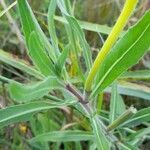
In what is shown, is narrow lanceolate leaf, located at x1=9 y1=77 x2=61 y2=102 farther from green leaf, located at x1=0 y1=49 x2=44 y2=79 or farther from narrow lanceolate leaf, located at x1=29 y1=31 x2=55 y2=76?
green leaf, located at x1=0 y1=49 x2=44 y2=79

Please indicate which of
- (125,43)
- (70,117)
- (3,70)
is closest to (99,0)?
(3,70)

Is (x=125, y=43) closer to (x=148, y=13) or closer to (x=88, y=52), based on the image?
(x=148, y=13)

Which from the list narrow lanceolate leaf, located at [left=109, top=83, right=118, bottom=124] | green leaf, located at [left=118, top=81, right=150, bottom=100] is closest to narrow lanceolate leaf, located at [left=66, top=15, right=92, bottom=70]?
narrow lanceolate leaf, located at [left=109, top=83, right=118, bottom=124]

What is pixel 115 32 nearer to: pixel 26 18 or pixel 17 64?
pixel 26 18

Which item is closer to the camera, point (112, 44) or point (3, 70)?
point (112, 44)

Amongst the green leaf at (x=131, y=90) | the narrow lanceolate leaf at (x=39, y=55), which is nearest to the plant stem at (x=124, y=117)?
the narrow lanceolate leaf at (x=39, y=55)
